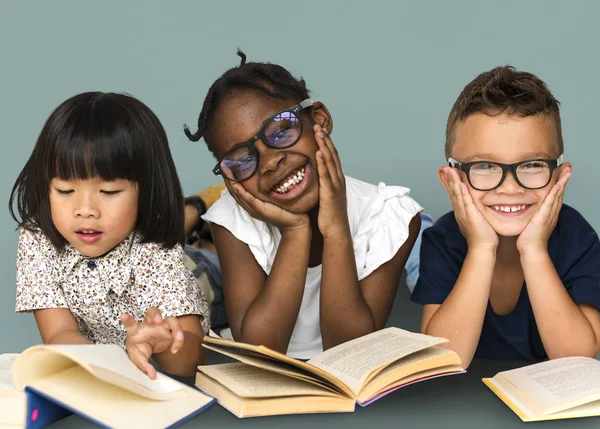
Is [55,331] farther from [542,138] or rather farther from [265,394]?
[542,138]

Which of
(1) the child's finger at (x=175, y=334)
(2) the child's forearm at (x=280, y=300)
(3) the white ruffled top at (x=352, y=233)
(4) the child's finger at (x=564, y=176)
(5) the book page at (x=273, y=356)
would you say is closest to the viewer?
(5) the book page at (x=273, y=356)

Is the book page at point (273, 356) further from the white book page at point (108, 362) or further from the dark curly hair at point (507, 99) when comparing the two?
the dark curly hair at point (507, 99)

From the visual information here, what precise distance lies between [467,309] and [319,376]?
0.48m

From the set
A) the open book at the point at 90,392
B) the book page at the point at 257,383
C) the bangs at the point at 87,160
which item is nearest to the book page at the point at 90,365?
the open book at the point at 90,392

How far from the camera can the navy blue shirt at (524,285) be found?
1.68 metres

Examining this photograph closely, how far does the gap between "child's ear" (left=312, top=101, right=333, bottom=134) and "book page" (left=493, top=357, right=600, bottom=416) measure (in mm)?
778

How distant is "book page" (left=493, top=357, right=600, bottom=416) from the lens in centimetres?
119

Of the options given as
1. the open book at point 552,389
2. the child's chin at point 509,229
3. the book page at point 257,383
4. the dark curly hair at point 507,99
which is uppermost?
the dark curly hair at point 507,99

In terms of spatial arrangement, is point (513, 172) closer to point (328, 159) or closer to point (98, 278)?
point (328, 159)

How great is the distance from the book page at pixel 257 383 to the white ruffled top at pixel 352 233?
54cm

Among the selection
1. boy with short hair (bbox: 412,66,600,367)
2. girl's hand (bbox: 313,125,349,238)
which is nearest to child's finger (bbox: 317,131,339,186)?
girl's hand (bbox: 313,125,349,238)

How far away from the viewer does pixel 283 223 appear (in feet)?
5.83

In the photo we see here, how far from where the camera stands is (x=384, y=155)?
254 centimetres

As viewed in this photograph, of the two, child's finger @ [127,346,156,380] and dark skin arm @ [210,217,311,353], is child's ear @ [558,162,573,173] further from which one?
child's finger @ [127,346,156,380]
